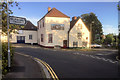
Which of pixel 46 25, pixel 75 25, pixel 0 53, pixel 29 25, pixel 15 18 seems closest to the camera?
pixel 15 18

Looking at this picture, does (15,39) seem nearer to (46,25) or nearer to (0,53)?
(46,25)

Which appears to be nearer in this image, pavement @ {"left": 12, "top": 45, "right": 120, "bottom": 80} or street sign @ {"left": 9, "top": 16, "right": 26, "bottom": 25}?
street sign @ {"left": 9, "top": 16, "right": 26, "bottom": 25}

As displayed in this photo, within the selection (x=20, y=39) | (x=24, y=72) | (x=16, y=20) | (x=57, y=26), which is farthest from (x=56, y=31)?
(x=16, y=20)

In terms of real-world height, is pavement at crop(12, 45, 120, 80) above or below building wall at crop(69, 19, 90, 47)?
below

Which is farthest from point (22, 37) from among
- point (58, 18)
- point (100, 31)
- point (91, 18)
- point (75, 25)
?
point (100, 31)

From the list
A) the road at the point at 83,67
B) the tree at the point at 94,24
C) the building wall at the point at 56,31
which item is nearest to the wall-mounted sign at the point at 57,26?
the building wall at the point at 56,31

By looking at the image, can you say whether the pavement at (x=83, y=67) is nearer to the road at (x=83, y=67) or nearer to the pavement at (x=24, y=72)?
the road at (x=83, y=67)

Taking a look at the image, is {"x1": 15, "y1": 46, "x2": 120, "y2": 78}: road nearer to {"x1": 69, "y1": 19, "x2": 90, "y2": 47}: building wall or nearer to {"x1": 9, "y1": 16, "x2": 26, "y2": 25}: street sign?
{"x1": 9, "y1": 16, "x2": 26, "y2": 25}: street sign

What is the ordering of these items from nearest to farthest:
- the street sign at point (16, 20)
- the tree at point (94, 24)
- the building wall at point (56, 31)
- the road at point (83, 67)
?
the street sign at point (16, 20), the road at point (83, 67), the building wall at point (56, 31), the tree at point (94, 24)

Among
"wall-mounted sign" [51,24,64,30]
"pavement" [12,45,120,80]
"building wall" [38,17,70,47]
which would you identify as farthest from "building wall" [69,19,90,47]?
"pavement" [12,45,120,80]

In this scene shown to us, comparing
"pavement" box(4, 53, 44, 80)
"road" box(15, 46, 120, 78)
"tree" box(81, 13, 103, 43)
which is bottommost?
"road" box(15, 46, 120, 78)

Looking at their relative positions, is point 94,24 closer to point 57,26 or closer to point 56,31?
point 57,26

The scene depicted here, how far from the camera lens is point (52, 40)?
3067 cm

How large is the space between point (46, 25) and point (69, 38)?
27.1 feet
